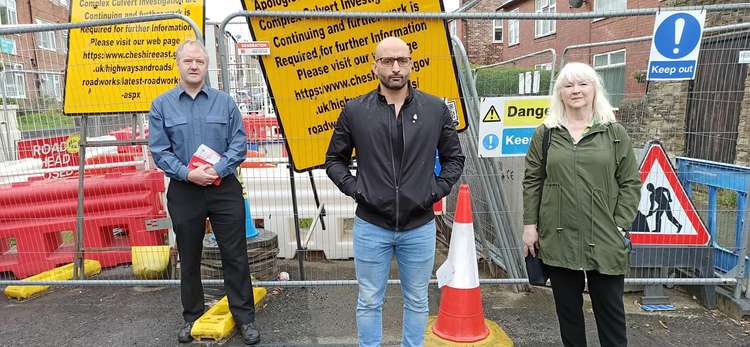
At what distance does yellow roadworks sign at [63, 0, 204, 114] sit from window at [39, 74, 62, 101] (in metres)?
0.32

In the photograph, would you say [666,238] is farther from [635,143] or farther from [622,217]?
[622,217]

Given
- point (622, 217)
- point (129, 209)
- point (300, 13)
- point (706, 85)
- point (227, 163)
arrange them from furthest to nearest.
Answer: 1. point (129, 209)
2. point (706, 85)
3. point (300, 13)
4. point (227, 163)
5. point (622, 217)

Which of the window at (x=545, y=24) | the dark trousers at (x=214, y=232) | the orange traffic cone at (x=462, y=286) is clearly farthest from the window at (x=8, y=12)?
the orange traffic cone at (x=462, y=286)

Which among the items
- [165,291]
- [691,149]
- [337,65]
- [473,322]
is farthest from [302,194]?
[691,149]

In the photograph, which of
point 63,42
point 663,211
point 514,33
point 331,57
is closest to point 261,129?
point 331,57

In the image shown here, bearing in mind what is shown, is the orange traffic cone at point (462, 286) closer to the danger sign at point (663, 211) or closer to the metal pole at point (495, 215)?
the metal pole at point (495, 215)

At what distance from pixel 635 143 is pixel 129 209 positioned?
5.28m

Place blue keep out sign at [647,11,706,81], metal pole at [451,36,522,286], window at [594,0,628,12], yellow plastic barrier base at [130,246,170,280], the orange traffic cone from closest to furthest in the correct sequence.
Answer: the orange traffic cone → blue keep out sign at [647,11,706,81] → metal pole at [451,36,522,286] → yellow plastic barrier base at [130,246,170,280] → window at [594,0,628,12]

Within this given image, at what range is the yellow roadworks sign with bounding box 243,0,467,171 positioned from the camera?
3.66 m

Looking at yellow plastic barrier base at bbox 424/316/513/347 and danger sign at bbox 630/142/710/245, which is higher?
danger sign at bbox 630/142/710/245

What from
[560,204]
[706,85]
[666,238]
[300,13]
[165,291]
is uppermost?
[300,13]

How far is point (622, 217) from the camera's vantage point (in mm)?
2539

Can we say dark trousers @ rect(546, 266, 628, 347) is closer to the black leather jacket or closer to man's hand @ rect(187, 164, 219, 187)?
the black leather jacket

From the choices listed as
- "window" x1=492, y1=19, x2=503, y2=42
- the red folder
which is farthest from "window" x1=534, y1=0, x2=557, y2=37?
the red folder
